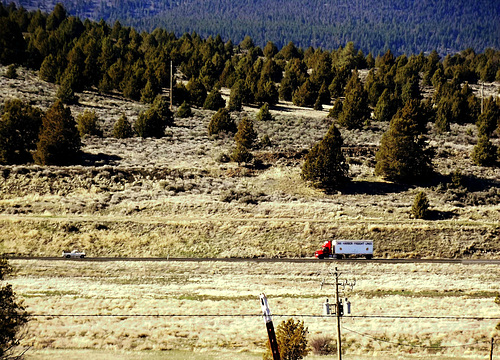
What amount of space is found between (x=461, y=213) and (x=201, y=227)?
2655 centimetres

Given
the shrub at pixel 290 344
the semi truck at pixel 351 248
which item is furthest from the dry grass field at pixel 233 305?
the shrub at pixel 290 344

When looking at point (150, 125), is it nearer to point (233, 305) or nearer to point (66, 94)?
point (66, 94)

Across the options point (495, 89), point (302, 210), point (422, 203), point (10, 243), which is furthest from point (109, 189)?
point (495, 89)

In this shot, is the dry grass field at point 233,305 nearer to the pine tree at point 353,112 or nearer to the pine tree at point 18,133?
the pine tree at point 18,133

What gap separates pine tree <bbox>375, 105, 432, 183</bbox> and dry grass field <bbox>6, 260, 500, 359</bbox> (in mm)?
17272

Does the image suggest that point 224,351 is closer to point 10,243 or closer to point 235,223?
point 235,223

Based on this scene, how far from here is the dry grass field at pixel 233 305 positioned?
101 feet

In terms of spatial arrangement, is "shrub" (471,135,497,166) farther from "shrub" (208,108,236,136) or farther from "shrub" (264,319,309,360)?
"shrub" (264,319,309,360)

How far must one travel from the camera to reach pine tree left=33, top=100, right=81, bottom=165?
6266 cm

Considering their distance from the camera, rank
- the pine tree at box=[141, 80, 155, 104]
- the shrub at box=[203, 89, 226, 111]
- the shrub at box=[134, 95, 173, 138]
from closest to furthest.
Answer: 1. the shrub at box=[134, 95, 173, 138]
2. the shrub at box=[203, 89, 226, 111]
3. the pine tree at box=[141, 80, 155, 104]

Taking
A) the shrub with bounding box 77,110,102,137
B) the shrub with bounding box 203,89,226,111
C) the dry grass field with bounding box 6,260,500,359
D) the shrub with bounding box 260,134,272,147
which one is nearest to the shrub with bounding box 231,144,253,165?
the shrub with bounding box 260,134,272,147

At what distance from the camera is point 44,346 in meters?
30.0

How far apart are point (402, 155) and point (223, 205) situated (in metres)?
21.1

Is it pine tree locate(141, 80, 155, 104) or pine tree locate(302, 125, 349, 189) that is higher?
pine tree locate(141, 80, 155, 104)
